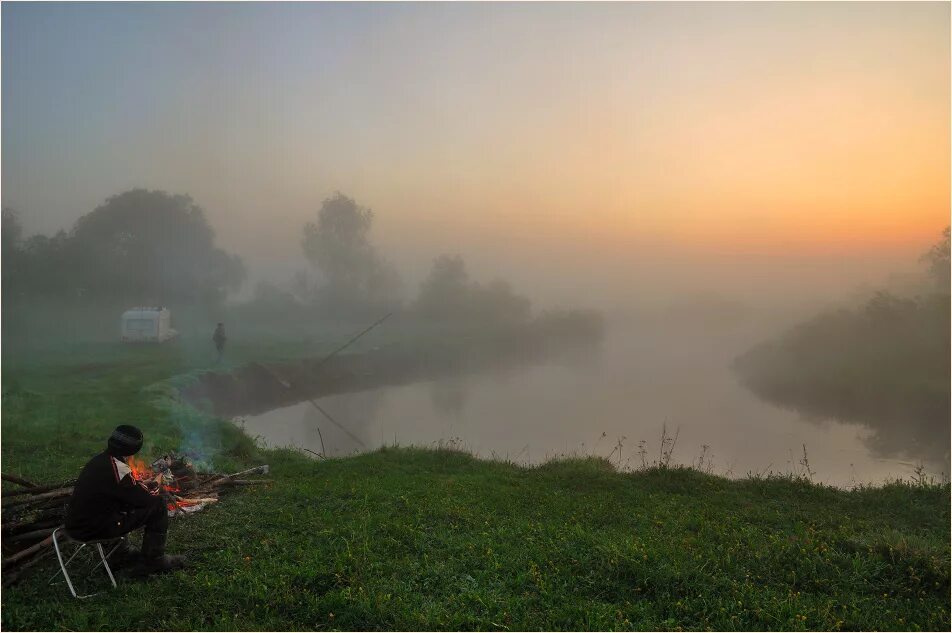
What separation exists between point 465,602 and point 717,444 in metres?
33.7

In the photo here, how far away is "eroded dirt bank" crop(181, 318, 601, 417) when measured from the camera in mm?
38594

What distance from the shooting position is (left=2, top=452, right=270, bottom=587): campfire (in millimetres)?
8758

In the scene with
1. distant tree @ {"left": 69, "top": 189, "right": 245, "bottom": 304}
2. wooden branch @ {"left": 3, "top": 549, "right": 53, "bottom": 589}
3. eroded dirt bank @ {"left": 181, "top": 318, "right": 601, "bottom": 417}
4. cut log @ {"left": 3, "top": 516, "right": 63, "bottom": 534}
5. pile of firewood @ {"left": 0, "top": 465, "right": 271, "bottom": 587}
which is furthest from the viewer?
distant tree @ {"left": 69, "top": 189, "right": 245, "bottom": 304}

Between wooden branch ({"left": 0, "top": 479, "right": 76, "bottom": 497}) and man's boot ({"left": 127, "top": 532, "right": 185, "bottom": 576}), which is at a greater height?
wooden branch ({"left": 0, "top": 479, "right": 76, "bottom": 497})

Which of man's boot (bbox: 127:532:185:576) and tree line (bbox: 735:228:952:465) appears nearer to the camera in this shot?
man's boot (bbox: 127:532:185:576)

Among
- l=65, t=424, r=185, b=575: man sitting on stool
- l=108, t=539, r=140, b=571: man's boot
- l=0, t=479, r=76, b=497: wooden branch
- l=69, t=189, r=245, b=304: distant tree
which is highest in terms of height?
l=69, t=189, r=245, b=304: distant tree

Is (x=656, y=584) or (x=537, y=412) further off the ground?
(x=656, y=584)

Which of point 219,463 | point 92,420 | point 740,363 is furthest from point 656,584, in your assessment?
point 740,363

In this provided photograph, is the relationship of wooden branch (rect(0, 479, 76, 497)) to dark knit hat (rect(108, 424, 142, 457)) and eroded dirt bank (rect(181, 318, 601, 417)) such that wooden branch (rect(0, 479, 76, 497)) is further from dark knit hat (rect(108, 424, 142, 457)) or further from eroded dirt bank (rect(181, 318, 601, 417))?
eroded dirt bank (rect(181, 318, 601, 417))

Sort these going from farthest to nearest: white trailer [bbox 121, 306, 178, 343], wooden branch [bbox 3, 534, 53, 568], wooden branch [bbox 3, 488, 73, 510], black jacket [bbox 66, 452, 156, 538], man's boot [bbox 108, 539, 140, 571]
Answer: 1. white trailer [bbox 121, 306, 178, 343]
2. wooden branch [bbox 3, 488, 73, 510]
3. man's boot [bbox 108, 539, 140, 571]
4. wooden branch [bbox 3, 534, 53, 568]
5. black jacket [bbox 66, 452, 156, 538]

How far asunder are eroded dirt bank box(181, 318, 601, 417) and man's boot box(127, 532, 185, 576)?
90.3 feet

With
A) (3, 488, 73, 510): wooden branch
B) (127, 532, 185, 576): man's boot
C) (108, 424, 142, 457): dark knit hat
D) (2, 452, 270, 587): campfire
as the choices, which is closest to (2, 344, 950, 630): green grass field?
(127, 532, 185, 576): man's boot

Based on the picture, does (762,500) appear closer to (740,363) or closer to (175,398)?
(175,398)

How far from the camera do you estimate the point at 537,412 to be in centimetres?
4862
